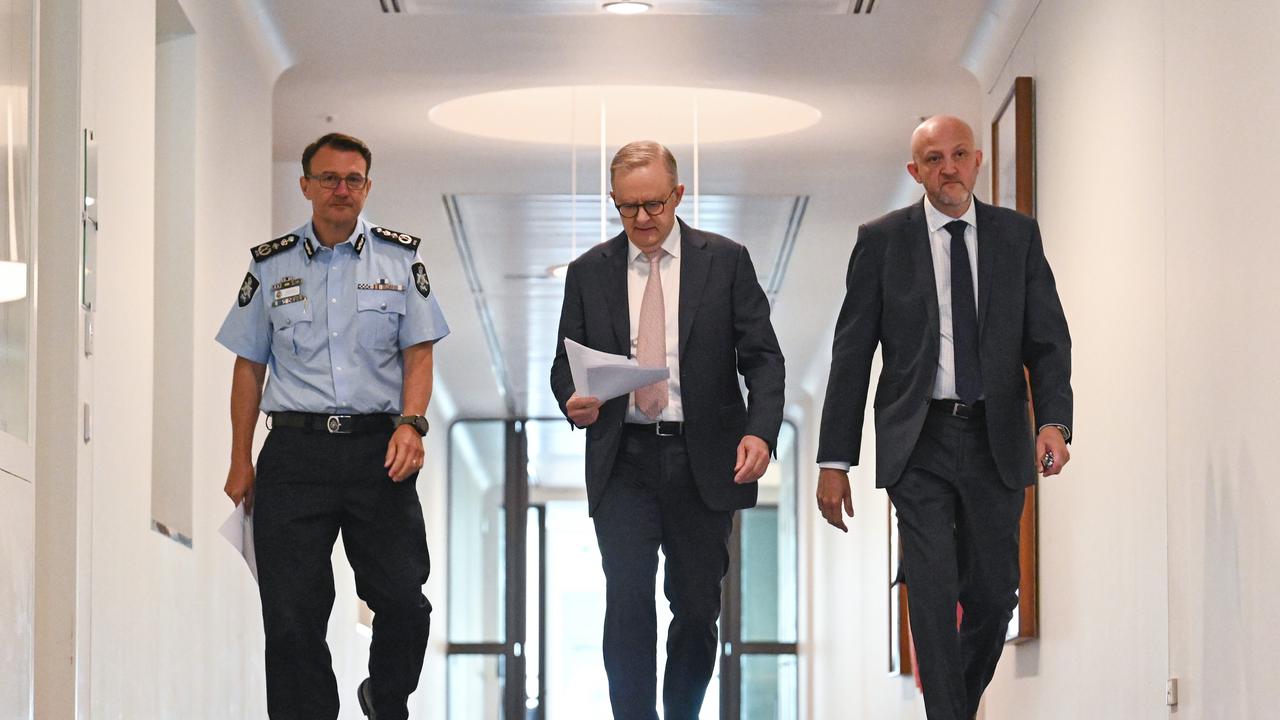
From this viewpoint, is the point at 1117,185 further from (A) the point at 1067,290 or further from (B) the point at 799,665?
(B) the point at 799,665

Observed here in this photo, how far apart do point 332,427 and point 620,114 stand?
4.85 metres

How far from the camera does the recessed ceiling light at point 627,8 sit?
6.87m

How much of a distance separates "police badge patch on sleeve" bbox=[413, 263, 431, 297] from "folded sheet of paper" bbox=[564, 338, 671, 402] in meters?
0.50

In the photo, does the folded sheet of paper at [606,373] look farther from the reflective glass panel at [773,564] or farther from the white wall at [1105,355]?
the reflective glass panel at [773,564]

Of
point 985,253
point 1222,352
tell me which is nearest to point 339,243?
point 985,253

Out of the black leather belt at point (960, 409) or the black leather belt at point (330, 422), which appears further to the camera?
the black leather belt at point (330, 422)

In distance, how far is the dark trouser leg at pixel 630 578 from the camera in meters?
4.08

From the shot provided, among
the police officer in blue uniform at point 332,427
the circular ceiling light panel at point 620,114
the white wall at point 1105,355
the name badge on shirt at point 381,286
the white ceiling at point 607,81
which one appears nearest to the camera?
the police officer in blue uniform at point 332,427

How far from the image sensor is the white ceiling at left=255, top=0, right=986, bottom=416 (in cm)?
707

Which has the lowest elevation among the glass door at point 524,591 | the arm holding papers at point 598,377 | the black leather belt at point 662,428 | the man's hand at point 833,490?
the glass door at point 524,591

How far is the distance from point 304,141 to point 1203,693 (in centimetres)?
583

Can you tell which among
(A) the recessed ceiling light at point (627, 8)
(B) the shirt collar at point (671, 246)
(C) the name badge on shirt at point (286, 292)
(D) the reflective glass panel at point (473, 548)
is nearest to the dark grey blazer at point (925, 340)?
(B) the shirt collar at point (671, 246)

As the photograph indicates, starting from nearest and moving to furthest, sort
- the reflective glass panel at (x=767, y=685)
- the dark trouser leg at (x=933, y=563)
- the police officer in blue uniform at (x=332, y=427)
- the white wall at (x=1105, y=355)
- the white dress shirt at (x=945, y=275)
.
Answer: the dark trouser leg at (x=933, y=563), the white dress shirt at (x=945, y=275), the police officer in blue uniform at (x=332, y=427), the white wall at (x=1105, y=355), the reflective glass panel at (x=767, y=685)

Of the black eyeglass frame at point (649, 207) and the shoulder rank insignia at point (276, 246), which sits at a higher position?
the black eyeglass frame at point (649, 207)
